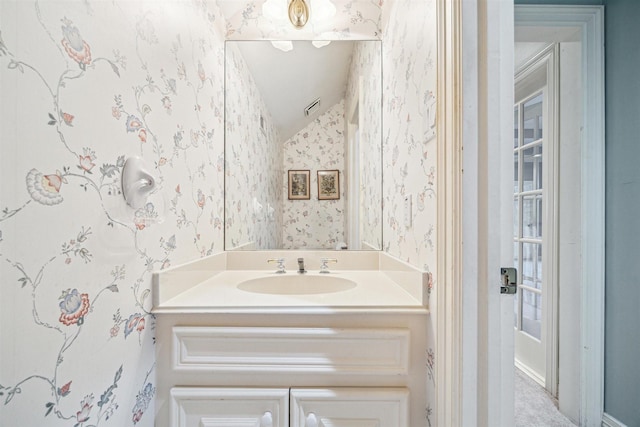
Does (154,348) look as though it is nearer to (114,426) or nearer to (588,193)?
(114,426)

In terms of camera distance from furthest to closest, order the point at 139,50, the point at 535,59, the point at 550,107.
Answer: the point at 535,59 < the point at 550,107 < the point at 139,50

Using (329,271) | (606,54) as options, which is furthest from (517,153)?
(329,271)

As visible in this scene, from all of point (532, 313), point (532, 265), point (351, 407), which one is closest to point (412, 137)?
point (351, 407)

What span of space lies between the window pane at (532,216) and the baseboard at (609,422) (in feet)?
3.09

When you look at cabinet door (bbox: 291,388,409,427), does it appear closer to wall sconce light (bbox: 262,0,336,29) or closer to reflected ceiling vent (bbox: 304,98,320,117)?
reflected ceiling vent (bbox: 304,98,320,117)

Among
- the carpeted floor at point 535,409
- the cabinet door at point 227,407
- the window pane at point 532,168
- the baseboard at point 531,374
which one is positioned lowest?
the carpeted floor at point 535,409

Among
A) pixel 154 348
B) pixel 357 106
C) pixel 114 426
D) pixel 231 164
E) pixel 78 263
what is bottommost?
pixel 114 426

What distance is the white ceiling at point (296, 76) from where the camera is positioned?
1.48m

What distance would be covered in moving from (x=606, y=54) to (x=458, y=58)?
4.31 feet

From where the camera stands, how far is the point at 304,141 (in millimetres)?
1499

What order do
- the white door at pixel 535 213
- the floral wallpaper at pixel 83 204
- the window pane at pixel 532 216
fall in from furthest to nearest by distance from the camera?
the window pane at pixel 532 216, the white door at pixel 535 213, the floral wallpaper at pixel 83 204

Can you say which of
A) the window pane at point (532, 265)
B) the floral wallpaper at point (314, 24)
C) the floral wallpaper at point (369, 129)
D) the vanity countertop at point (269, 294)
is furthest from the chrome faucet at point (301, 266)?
the window pane at point (532, 265)

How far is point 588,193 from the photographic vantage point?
4.42ft

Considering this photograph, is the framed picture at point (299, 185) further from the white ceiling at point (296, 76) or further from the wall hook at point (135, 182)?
the wall hook at point (135, 182)
